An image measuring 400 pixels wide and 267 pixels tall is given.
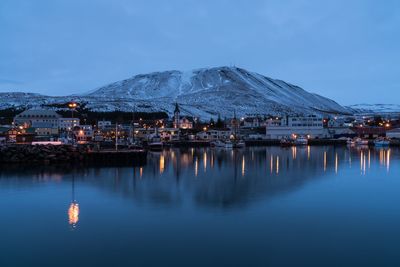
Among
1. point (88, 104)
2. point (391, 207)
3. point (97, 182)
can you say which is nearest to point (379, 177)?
→ point (391, 207)

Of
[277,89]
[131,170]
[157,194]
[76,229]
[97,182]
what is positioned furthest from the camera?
[277,89]

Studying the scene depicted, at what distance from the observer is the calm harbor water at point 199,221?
7.00 m

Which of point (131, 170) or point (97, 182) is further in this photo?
point (131, 170)

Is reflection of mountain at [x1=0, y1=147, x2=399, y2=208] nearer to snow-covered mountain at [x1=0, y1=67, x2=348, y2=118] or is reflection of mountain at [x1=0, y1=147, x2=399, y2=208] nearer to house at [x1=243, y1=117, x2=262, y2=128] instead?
house at [x1=243, y1=117, x2=262, y2=128]

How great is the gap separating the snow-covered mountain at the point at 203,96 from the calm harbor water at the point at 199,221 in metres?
77.0

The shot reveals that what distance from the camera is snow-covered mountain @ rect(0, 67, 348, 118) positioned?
99.1m

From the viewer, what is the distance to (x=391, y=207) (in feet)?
35.8

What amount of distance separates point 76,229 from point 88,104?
90.3 m

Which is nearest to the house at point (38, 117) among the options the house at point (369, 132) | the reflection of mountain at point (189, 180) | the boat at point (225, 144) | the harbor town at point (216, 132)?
the harbor town at point (216, 132)

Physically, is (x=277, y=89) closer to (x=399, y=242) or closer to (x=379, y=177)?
(x=379, y=177)

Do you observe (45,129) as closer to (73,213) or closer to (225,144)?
(225,144)

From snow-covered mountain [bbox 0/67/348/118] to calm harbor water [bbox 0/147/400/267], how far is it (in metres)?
77.0

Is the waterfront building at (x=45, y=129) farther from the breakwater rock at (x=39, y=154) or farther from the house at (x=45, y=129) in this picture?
the breakwater rock at (x=39, y=154)

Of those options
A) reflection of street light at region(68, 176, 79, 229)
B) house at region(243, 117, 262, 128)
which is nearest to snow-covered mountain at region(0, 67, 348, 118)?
house at region(243, 117, 262, 128)
